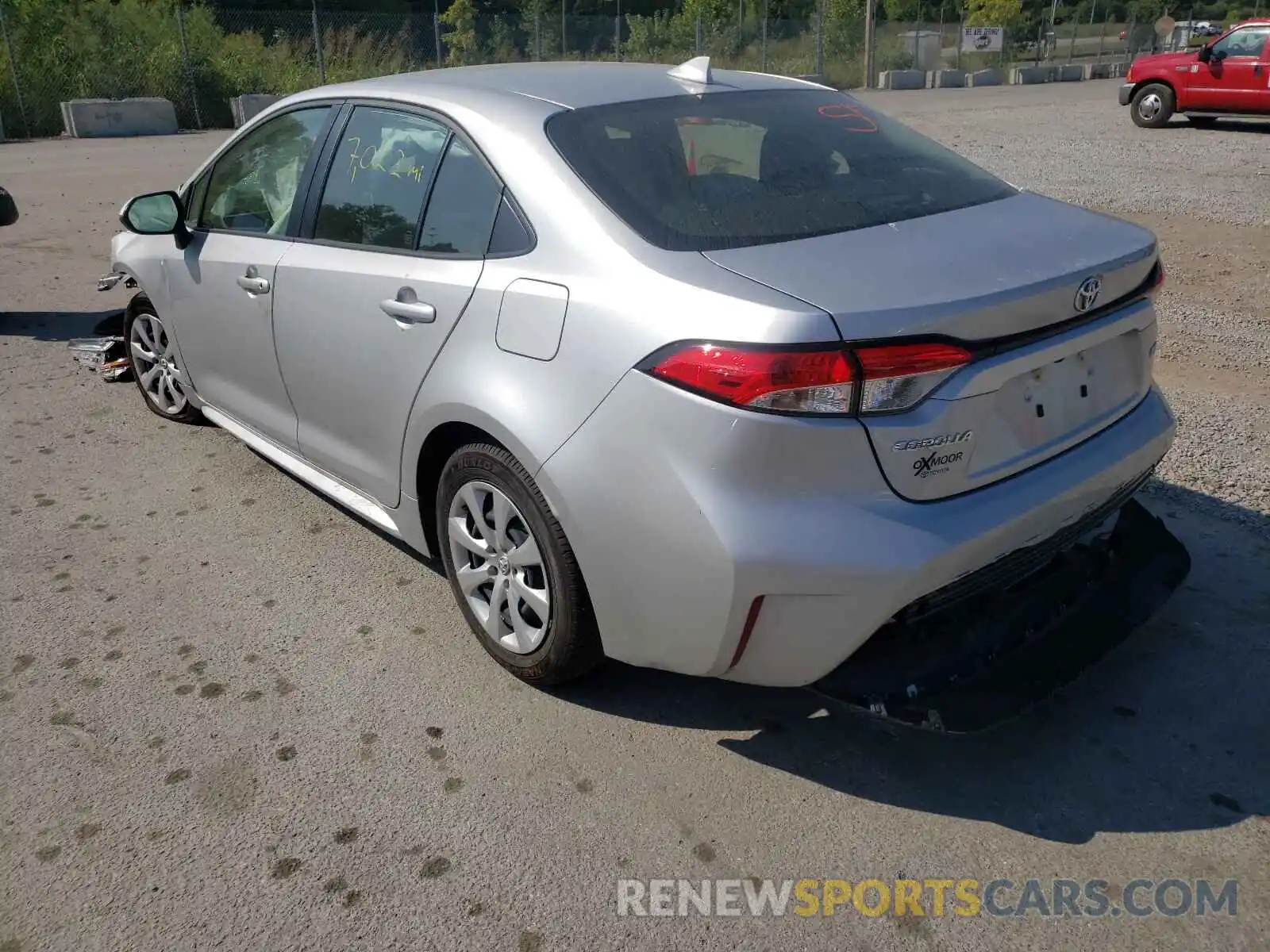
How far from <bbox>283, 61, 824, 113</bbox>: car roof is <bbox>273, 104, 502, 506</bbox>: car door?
107mm

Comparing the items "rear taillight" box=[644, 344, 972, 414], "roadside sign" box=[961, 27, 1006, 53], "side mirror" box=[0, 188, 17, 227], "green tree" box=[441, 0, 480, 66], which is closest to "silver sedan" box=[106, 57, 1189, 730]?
"rear taillight" box=[644, 344, 972, 414]

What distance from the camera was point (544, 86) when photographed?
3.34 meters

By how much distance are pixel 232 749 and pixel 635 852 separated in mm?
1180

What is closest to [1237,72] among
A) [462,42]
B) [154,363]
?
[154,363]

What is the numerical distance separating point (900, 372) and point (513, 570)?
1.26 m

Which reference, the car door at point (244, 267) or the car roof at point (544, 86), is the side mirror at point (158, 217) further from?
the car roof at point (544, 86)

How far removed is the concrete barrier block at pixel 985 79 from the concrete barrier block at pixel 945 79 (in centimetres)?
29

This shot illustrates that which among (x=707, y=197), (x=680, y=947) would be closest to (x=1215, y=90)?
(x=707, y=197)

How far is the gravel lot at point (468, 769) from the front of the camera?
7.80 feet

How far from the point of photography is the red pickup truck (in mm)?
16219

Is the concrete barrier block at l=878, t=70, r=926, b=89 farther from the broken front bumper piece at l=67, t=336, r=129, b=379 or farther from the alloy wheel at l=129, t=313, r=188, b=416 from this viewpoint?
the alloy wheel at l=129, t=313, r=188, b=416

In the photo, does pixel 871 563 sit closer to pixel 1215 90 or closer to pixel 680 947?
pixel 680 947

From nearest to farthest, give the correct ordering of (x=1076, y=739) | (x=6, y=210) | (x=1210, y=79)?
(x=1076, y=739), (x=6, y=210), (x=1210, y=79)

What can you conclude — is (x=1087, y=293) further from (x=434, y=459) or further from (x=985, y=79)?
(x=985, y=79)
